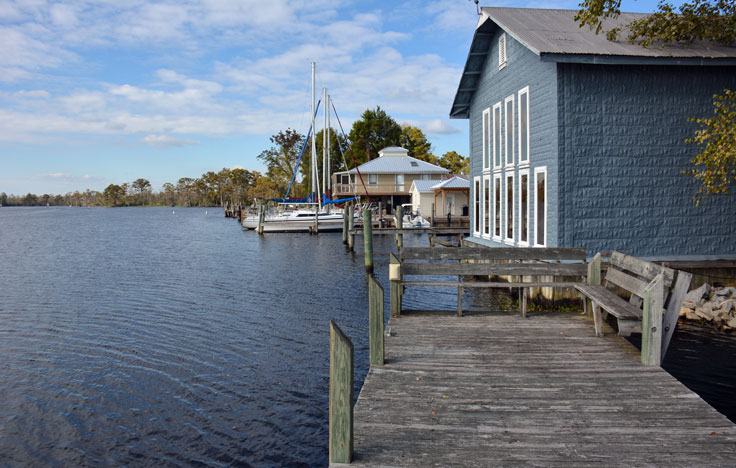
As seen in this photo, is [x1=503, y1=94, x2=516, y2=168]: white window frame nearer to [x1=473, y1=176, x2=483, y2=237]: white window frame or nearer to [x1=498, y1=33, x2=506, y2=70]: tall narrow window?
[x1=498, y1=33, x2=506, y2=70]: tall narrow window

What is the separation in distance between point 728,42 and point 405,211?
4714cm

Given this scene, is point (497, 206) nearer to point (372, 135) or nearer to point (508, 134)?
point (508, 134)

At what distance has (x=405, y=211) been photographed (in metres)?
61.4

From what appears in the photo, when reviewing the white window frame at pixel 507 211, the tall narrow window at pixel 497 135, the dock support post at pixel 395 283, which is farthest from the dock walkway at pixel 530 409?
the tall narrow window at pixel 497 135

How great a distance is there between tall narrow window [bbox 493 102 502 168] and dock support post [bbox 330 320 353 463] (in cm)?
1544

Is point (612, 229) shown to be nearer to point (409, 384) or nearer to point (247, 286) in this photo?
point (409, 384)

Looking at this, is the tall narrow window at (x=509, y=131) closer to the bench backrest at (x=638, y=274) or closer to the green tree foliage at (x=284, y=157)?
the bench backrest at (x=638, y=274)

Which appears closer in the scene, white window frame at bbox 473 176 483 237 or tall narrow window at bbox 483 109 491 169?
tall narrow window at bbox 483 109 491 169

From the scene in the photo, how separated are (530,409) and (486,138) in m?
15.8

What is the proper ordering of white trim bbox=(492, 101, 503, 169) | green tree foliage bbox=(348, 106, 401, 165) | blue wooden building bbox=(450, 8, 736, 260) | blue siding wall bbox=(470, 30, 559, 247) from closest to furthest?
blue wooden building bbox=(450, 8, 736, 260) < blue siding wall bbox=(470, 30, 559, 247) < white trim bbox=(492, 101, 503, 169) < green tree foliage bbox=(348, 106, 401, 165)

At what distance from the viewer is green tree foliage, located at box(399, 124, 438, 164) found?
300 ft

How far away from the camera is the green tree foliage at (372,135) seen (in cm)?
8875

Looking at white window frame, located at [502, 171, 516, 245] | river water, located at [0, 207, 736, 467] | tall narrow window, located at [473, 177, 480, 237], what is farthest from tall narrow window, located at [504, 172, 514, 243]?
tall narrow window, located at [473, 177, 480, 237]

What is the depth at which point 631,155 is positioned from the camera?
1462 centimetres
